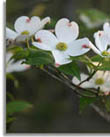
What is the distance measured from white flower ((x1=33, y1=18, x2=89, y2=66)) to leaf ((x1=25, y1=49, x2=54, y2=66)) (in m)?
0.01

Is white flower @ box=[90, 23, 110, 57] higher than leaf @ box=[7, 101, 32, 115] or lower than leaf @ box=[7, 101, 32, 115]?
higher

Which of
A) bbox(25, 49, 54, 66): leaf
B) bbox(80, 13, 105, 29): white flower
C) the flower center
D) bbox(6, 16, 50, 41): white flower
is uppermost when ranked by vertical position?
bbox(80, 13, 105, 29): white flower

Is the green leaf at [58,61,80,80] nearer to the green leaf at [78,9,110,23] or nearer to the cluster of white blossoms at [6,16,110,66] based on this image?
the cluster of white blossoms at [6,16,110,66]

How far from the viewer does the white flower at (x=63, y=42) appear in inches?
28.0

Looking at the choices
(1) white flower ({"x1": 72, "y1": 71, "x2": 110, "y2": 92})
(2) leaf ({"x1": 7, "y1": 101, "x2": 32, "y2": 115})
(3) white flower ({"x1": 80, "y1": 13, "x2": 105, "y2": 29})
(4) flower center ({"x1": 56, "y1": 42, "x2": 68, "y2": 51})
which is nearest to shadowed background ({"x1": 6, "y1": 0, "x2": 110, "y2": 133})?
(3) white flower ({"x1": 80, "y1": 13, "x2": 105, "y2": 29})

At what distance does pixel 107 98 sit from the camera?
95cm

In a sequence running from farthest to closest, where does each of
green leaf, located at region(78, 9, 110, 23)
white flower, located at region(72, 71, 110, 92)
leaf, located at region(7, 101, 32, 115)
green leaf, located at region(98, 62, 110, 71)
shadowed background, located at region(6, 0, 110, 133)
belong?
1. shadowed background, located at region(6, 0, 110, 133)
2. green leaf, located at region(78, 9, 110, 23)
3. leaf, located at region(7, 101, 32, 115)
4. white flower, located at region(72, 71, 110, 92)
5. green leaf, located at region(98, 62, 110, 71)

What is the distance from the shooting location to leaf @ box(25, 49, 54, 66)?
27.8 inches

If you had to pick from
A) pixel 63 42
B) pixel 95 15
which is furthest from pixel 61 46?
pixel 95 15

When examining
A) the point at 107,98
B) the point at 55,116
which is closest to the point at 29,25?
the point at 107,98

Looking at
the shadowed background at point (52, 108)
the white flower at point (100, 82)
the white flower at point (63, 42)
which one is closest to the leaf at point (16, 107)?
the white flower at point (100, 82)

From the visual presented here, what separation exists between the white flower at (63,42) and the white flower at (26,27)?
1.5 inches

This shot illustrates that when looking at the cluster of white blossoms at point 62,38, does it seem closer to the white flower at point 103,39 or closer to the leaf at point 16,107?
the white flower at point 103,39

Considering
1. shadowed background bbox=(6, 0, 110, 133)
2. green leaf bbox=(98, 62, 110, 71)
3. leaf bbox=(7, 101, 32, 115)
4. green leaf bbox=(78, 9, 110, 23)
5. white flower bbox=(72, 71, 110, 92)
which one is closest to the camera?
green leaf bbox=(98, 62, 110, 71)
